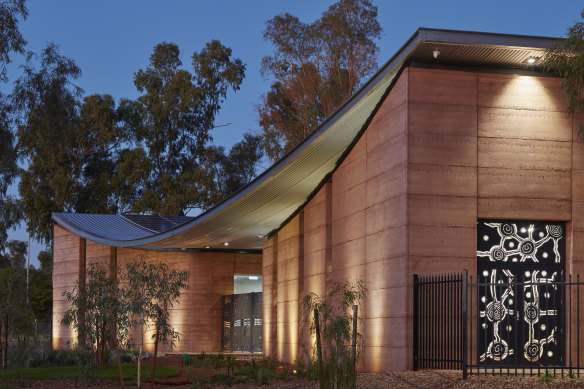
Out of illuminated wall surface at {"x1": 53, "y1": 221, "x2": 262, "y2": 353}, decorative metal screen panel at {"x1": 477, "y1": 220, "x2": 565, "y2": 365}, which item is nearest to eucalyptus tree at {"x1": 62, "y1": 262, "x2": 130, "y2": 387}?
decorative metal screen panel at {"x1": 477, "y1": 220, "x2": 565, "y2": 365}

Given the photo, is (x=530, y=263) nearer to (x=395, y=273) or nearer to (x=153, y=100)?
(x=395, y=273)

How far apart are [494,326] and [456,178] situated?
2.53 metres

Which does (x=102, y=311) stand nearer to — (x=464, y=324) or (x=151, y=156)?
(x=464, y=324)

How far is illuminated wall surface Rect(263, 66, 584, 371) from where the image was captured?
45.2 ft

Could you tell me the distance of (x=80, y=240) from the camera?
32.1 metres

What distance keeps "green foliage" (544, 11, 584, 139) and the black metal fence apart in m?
3.03

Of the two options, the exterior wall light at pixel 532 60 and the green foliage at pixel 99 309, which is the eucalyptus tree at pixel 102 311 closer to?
the green foliage at pixel 99 309

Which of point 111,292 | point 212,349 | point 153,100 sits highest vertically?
point 153,100

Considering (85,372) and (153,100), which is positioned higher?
(153,100)

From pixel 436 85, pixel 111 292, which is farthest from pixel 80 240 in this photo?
pixel 436 85

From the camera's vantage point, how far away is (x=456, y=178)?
1398 centimetres

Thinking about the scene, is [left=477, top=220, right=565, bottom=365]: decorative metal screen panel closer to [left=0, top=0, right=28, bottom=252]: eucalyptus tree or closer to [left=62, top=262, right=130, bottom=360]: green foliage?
[left=62, top=262, right=130, bottom=360]: green foliage

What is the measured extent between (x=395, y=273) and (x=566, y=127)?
12.9 ft

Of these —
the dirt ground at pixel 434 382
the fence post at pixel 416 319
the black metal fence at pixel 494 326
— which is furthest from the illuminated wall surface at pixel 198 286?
the black metal fence at pixel 494 326
